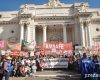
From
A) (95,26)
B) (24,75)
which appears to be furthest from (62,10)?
(24,75)

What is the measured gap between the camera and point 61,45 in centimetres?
1948

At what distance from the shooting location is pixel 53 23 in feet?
106

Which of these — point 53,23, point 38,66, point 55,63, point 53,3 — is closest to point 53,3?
point 53,3

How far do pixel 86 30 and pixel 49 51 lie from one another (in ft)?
48.3

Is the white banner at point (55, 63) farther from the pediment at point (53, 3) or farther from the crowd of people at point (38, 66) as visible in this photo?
the pediment at point (53, 3)

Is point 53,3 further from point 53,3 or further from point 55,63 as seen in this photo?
point 55,63

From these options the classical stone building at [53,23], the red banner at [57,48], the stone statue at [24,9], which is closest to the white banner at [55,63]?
the red banner at [57,48]

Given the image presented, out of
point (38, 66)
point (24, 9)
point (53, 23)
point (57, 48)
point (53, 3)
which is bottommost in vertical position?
point (38, 66)

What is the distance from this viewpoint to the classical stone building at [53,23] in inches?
1215

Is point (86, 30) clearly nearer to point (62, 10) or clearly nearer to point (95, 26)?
point (95, 26)

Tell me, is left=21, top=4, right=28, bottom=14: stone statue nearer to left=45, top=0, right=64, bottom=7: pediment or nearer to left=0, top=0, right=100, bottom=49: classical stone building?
left=0, top=0, right=100, bottom=49: classical stone building

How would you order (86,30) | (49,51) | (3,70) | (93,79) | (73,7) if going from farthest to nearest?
(73,7), (86,30), (49,51), (3,70), (93,79)

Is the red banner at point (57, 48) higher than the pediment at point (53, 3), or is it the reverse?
the pediment at point (53, 3)

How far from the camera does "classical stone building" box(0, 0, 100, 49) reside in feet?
101
